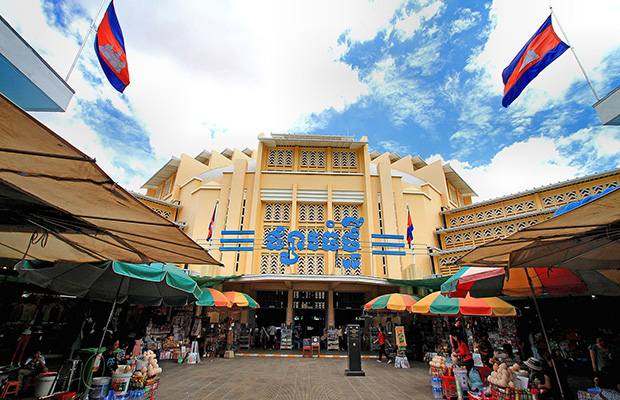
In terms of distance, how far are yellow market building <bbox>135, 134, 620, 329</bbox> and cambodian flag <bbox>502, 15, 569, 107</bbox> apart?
9650 mm

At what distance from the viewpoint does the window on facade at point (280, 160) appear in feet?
62.6

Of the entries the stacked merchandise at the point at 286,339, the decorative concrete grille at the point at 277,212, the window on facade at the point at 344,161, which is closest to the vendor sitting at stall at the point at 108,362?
the stacked merchandise at the point at 286,339

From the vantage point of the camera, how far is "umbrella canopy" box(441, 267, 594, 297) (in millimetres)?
5336

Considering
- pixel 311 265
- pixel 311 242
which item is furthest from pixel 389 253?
pixel 311 265

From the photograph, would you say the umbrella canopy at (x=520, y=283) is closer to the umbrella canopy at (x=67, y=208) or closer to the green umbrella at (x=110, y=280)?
the umbrella canopy at (x=67, y=208)

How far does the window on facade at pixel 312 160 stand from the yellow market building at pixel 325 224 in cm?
7

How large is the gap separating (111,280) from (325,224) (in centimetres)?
1241

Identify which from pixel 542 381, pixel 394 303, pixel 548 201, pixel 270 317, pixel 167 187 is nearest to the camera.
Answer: pixel 542 381

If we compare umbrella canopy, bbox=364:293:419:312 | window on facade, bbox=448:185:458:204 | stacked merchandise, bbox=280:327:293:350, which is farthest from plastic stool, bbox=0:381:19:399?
window on facade, bbox=448:185:458:204

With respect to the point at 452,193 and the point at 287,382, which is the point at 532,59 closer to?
the point at 287,382

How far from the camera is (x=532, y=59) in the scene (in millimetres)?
6727

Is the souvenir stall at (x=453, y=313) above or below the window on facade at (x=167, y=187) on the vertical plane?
below

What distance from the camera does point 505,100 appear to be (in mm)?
7180

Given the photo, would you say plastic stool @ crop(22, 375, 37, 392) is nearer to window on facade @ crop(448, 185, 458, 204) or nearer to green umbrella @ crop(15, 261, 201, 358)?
green umbrella @ crop(15, 261, 201, 358)
